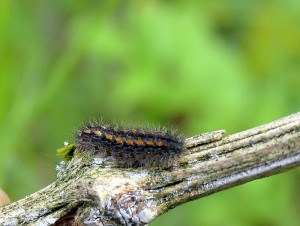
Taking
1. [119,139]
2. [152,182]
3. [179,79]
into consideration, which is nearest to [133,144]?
[119,139]

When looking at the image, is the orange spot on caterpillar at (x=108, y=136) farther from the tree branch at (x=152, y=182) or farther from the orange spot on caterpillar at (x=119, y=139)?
the tree branch at (x=152, y=182)

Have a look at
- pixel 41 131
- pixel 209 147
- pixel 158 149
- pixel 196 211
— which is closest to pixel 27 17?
pixel 41 131

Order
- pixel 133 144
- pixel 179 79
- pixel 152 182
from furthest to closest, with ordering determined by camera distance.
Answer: pixel 179 79 → pixel 133 144 → pixel 152 182

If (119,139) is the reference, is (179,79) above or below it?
above

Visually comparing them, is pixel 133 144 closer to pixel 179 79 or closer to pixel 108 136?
pixel 108 136

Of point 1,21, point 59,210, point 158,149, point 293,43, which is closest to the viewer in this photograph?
point 59,210

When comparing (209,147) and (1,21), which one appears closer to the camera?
(209,147)

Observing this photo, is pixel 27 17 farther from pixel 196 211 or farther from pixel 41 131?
pixel 196 211
